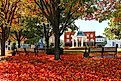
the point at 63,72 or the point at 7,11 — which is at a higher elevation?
the point at 7,11

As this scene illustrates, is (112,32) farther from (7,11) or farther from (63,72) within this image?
(63,72)

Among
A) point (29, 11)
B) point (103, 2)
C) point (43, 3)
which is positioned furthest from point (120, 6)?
point (29, 11)

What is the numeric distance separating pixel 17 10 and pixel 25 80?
23.5 meters

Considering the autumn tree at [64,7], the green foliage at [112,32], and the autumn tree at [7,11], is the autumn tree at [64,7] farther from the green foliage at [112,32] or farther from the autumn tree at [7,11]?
the green foliage at [112,32]

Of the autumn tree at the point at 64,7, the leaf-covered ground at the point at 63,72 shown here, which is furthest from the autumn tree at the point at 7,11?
the leaf-covered ground at the point at 63,72

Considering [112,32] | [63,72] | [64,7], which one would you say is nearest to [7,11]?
[64,7]

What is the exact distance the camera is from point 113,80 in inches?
527

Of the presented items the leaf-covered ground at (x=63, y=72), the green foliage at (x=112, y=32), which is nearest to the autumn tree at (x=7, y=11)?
the leaf-covered ground at (x=63, y=72)

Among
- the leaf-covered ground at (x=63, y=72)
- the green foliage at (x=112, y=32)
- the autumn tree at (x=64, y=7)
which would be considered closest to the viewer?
the leaf-covered ground at (x=63, y=72)

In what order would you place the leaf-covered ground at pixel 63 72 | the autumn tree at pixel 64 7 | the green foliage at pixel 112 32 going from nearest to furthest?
the leaf-covered ground at pixel 63 72
the autumn tree at pixel 64 7
the green foliage at pixel 112 32

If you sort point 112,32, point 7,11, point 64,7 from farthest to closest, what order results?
point 112,32
point 7,11
point 64,7

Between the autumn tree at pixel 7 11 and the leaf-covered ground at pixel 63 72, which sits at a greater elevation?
the autumn tree at pixel 7 11

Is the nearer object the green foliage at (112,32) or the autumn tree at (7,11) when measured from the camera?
the autumn tree at (7,11)

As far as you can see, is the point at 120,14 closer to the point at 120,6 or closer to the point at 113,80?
the point at 120,6
